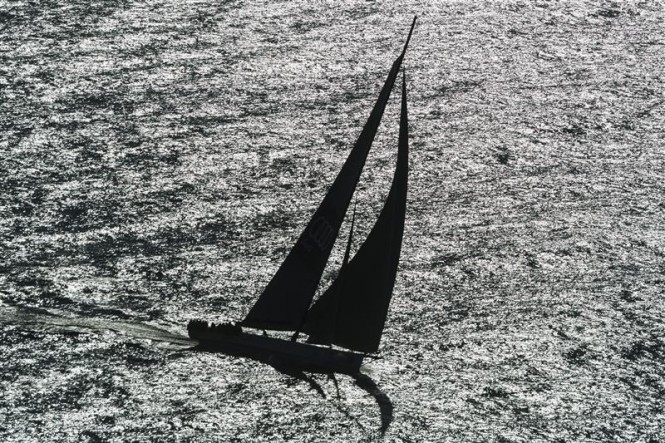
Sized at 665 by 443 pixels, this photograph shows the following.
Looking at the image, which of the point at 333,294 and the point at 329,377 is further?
the point at 329,377

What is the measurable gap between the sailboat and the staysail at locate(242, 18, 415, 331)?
0.02m

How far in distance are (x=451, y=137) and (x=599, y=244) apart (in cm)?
465

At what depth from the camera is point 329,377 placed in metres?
20.4

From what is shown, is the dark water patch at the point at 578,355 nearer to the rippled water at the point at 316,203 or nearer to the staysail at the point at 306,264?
the rippled water at the point at 316,203

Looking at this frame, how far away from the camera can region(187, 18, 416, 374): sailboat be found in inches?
768

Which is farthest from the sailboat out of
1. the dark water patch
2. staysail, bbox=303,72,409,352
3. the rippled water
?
the dark water patch

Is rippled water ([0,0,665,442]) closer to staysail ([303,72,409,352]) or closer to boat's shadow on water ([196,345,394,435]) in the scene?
boat's shadow on water ([196,345,394,435])

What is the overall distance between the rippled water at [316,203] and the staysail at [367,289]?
847 millimetres

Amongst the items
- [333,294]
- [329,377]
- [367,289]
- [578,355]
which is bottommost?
[578,355]

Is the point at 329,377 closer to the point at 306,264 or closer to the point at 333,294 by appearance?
the point at 333,294

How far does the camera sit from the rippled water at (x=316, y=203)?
20.0 m

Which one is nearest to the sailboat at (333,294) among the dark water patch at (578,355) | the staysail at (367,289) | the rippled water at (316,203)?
the staysail at (367,289)

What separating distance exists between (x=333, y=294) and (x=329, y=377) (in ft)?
4.50

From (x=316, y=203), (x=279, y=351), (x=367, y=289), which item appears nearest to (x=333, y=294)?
(x=367, y=289)
